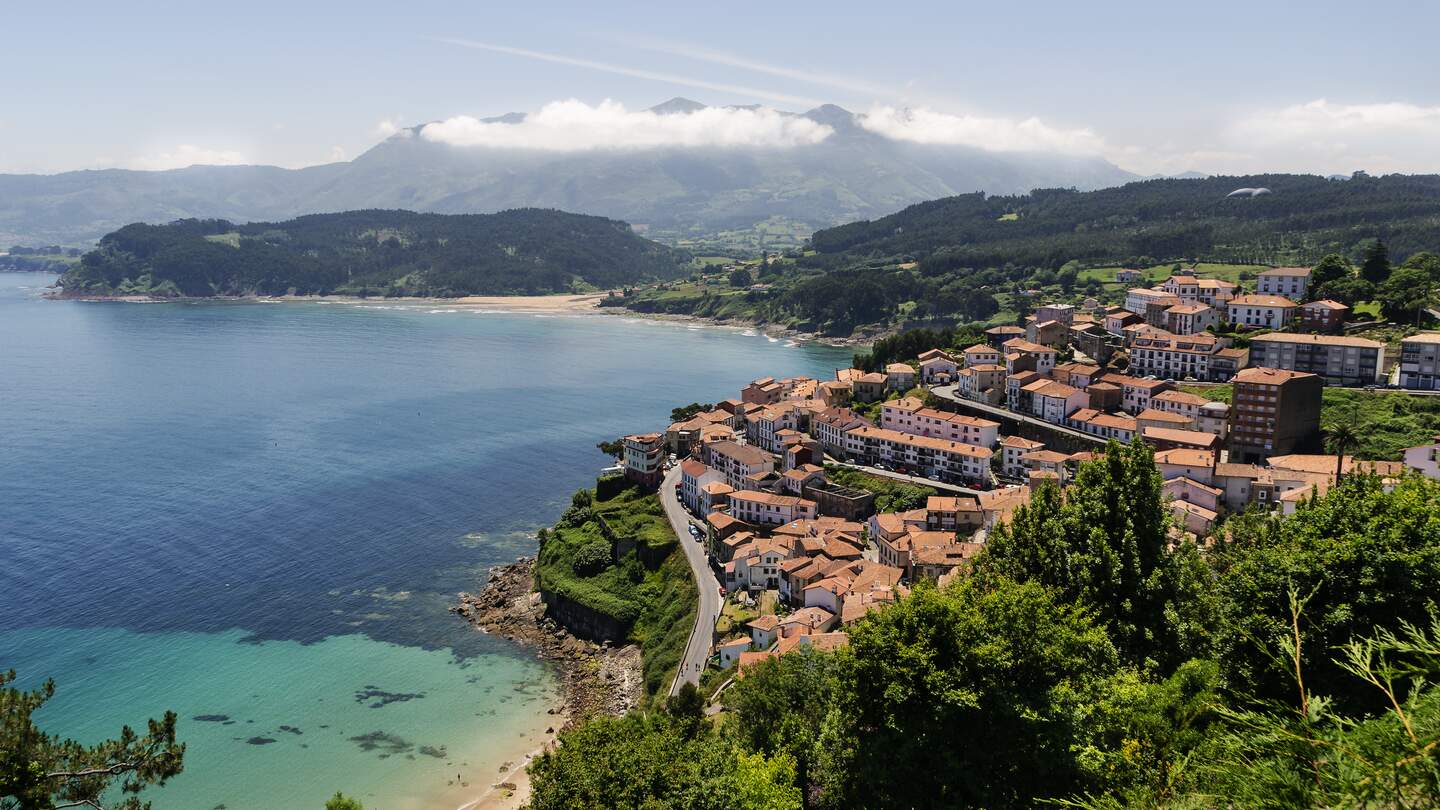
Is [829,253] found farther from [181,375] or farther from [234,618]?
[234,618]

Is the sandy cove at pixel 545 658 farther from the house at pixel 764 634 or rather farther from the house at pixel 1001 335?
the house at pixel 1001 335

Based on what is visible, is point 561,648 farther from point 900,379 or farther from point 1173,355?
point 1173,355

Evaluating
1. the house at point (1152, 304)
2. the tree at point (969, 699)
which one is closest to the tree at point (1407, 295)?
the house at point (1152, 304)

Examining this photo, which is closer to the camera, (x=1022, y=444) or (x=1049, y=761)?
(x=1049, y=761)

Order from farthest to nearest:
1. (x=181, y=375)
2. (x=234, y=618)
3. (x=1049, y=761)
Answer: (x=181, y=375)
(x=234, y=618)
(x=1049, y=761)

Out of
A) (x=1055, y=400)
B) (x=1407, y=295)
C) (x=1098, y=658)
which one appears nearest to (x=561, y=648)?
(x=1098, y=658)

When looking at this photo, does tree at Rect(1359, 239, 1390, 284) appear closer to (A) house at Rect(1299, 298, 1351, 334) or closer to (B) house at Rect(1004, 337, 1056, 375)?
(A) house at Rect(1299, 298, 1351, 334)

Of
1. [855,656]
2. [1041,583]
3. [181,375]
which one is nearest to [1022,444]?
[1041,583]
